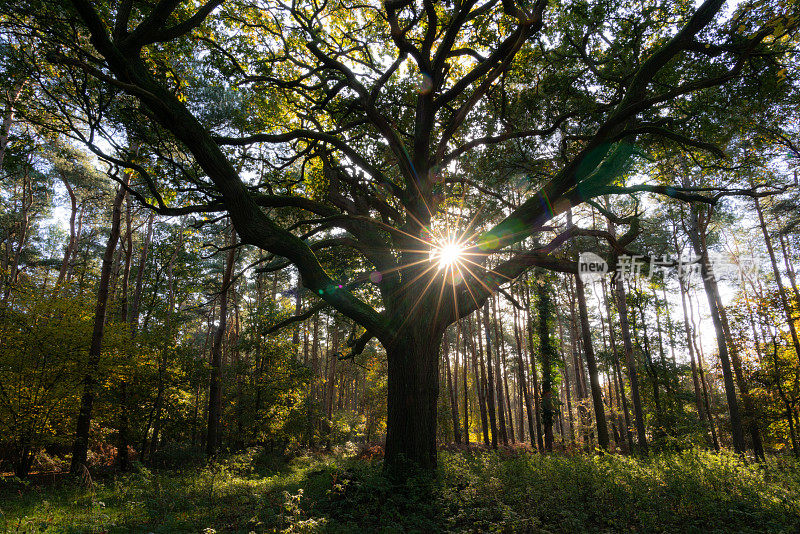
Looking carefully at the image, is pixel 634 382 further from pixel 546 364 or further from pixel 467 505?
pixel 467 505

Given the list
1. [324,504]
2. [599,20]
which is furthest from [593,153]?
[324,504]

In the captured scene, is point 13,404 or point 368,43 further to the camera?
point 13,404

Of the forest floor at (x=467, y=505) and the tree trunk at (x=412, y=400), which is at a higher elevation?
the tree trunk at (x=412, y=400)

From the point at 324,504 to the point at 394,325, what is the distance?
3263mm

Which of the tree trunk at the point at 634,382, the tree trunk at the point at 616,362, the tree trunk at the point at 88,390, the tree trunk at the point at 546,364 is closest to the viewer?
the tree trunk at the point at 88,390

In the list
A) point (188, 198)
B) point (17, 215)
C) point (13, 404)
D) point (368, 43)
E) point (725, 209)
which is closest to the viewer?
point (188, 198)

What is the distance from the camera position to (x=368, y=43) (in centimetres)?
773

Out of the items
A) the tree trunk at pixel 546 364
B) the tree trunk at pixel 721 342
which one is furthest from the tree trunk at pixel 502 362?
the tree trunk at pixel 721 342

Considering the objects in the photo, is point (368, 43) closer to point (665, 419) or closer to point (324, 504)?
point (324, 504)

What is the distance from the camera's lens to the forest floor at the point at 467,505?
4843 mm

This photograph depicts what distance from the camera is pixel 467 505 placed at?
18.4ft

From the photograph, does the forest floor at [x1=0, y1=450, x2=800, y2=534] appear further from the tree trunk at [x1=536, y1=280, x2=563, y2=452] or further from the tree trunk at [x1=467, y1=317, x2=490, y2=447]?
the tree trunk at [x1=467, y1=317, x2=490, y2=447]

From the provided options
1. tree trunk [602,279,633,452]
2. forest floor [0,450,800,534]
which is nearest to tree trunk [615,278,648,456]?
tree trunk [602,279,633,452]

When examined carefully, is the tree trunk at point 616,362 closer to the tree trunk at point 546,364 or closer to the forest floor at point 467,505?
the tree trunk at point 546,364
